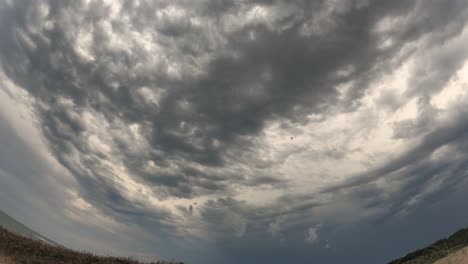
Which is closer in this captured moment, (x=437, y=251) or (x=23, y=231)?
(x=437, y=251)

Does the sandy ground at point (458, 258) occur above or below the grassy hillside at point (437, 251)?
below

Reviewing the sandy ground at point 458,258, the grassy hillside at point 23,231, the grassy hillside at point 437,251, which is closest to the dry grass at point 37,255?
the grassy hillside at point 23,231

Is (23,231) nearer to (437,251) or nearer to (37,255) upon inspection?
(37,255)

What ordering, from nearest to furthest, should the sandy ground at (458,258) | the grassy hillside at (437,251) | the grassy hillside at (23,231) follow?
1. the sandy ground at (458,258)
2. the grassy hillside at (437,251)
3. the grassy hillside at (23,231)

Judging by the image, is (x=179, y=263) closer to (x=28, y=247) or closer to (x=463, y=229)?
(x=28, y=247)

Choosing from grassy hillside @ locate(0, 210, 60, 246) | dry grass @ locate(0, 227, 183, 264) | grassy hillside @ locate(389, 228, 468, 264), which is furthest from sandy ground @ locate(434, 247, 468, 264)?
grassy hillside @ locate(0, 210, 60, 246)

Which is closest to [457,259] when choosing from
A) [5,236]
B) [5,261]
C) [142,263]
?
[142,263]

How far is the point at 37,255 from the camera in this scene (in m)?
23.2

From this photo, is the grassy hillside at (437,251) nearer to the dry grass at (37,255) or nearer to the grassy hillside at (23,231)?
the dry grass at (37,255)

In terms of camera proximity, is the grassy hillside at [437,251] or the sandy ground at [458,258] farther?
the grassy hillside at [437,251]

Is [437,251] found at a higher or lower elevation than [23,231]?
lower

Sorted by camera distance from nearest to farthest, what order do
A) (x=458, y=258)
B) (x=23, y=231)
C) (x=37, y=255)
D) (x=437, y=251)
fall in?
(x=458, y=258)
(x=437, y=251)
(x=37, y=255)
(x=23, y=231)

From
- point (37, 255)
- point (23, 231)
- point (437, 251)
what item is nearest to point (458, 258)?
point (437, 251)

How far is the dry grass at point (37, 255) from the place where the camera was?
2131 centimetres
